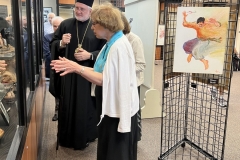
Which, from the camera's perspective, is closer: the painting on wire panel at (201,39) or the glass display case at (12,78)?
the glass display case at (12,78)

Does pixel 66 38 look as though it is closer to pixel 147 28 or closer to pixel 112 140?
pixel 112 140

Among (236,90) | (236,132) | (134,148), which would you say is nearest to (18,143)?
(134,148)

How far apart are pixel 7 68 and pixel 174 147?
1.95 metres

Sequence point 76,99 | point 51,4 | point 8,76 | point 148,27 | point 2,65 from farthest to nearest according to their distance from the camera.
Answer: point 51,4, point 148,27, point 76,99, point 8,76, point 2,65

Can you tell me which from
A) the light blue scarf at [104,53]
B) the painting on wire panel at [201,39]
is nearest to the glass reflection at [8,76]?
the light blue scarf at [104,53]

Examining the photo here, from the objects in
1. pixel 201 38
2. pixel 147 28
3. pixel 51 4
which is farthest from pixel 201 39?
pixel 51 4

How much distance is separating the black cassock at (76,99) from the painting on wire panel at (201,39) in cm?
86

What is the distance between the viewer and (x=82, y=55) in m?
2.45

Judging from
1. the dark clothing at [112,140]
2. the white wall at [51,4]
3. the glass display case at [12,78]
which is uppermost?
the white wall at [51,4]

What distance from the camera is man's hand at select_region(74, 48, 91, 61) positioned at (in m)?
2.43

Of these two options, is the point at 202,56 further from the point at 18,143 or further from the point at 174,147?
the point at 18,143

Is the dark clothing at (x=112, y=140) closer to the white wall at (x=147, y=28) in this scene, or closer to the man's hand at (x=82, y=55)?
the man's hand at (x=82, y=55)

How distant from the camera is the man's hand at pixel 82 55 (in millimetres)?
2425

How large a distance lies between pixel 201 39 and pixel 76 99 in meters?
1.36
